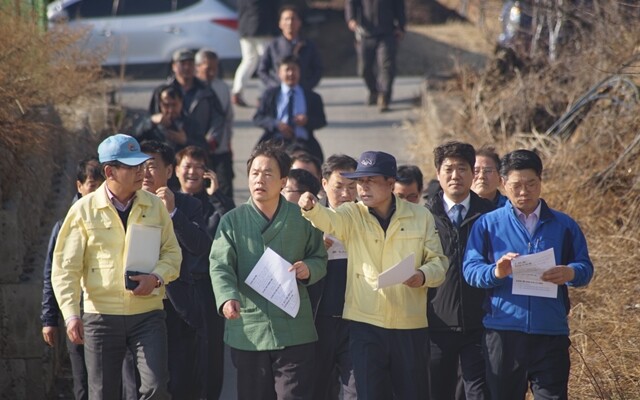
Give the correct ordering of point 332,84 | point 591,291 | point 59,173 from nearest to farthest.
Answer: point 591,291 → point 59,173 → point 332,84

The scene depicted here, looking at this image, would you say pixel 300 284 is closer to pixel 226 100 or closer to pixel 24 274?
pixel 24 274

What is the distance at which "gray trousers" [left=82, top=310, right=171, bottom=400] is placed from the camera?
6352 mm

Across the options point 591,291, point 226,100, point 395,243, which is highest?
point 226,100

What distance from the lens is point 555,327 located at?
245 inches

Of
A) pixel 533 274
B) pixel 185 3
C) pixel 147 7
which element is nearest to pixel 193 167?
pixel 533 274

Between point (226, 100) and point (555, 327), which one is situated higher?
point (226, 100)

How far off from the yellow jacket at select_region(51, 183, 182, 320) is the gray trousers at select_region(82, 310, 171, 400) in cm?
6

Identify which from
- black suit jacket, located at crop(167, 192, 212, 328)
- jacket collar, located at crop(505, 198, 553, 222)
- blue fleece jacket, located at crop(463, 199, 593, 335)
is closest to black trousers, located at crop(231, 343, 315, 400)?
black suit jacket, located at crop(167, 192, 212, 328)

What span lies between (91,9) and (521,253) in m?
14.1

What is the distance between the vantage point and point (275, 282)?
630 cm

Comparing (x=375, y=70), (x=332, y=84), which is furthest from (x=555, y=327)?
(x=332, y=84)

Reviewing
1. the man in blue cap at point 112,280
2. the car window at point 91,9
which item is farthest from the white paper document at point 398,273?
the car window at point 91,9

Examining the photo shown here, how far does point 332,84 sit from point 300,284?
12.3 meters

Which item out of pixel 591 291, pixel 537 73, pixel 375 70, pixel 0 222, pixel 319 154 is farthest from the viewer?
pixel 375 70
